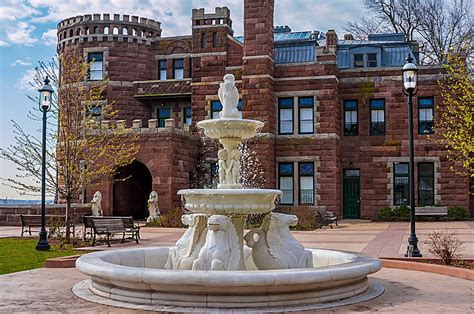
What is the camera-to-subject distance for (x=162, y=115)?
40375 millimetres

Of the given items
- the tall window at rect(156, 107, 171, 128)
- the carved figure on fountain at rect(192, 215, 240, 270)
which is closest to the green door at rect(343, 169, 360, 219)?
the tall window at rect(156, 107, 171, 128)

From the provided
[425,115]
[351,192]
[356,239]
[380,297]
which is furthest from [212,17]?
[380,297]

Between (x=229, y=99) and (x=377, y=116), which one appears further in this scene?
(x=377, y=116)

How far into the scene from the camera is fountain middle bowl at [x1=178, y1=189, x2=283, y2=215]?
11070 millimetres

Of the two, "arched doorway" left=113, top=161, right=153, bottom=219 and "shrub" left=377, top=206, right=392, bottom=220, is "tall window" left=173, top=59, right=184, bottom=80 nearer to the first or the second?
"arched doorway" left=113, top=161, right=153, bottom=219

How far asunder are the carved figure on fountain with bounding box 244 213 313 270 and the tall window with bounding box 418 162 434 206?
24.9m

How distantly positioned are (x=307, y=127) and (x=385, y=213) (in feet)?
20.5

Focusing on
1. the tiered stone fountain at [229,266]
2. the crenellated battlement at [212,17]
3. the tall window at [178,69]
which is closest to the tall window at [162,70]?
the tall window at [178,69]

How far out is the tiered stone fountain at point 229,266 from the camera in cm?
892

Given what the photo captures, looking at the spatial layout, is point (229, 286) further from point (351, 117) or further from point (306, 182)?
point (351, 117)

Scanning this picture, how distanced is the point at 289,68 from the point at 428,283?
24264 millimetres

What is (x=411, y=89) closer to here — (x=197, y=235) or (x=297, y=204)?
(x=197, y=235)

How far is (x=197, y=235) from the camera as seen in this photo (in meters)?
11.6

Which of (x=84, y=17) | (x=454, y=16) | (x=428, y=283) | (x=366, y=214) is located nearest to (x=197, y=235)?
(x=428, y=283)
